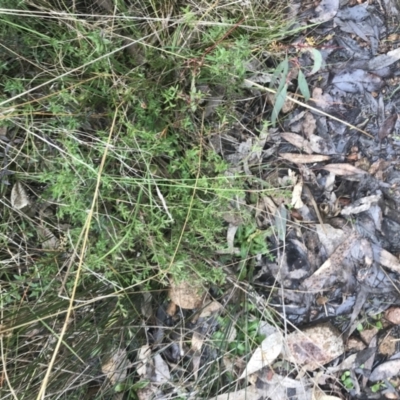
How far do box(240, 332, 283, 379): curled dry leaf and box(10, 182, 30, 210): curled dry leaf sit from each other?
874 millimetres

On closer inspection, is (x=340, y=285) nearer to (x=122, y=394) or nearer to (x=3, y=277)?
(x=122, y=394)

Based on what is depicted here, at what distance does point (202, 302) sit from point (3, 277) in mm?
639

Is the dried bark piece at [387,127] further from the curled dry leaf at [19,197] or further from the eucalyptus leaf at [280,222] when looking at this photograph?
the curled dry leaf at [19,197]

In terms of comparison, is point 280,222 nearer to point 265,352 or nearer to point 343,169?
point 343,169

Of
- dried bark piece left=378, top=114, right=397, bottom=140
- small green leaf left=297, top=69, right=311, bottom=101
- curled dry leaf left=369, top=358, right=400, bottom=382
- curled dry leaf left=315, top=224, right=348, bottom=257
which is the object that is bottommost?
curled dry leaf left=369, top=358, right=400, bottom=382


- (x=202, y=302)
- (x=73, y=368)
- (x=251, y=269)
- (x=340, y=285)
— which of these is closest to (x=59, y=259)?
(x=73, y=368)

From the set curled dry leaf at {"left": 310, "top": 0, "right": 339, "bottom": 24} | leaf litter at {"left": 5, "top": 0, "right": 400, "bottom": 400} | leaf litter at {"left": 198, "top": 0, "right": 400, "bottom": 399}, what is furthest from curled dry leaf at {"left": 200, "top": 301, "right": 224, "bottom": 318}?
curled dry leaf at {"left": 310, "top": 0, "right": 339, "bottom": 24}

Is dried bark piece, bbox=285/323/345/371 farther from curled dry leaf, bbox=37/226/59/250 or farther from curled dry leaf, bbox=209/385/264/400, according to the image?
curled dry leaf, bbox=37/226/59/250

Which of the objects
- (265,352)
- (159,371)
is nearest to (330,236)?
(265,352)

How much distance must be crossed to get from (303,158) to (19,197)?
92 cm

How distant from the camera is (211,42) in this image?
4.66ft

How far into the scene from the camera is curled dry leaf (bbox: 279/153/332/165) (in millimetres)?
1570

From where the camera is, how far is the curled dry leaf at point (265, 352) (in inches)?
60.7

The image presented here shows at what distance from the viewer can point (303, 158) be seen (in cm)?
157
